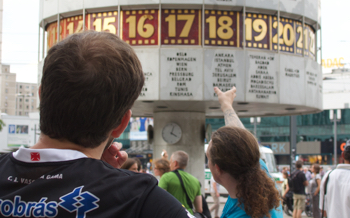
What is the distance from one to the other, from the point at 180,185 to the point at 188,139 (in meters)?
5.50

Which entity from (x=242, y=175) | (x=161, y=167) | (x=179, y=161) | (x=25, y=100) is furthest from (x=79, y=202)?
(x=25, y=100)

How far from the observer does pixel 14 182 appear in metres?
1.12

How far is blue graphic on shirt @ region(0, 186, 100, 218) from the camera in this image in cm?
107

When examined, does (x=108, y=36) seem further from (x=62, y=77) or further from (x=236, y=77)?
(x=236, y=77)

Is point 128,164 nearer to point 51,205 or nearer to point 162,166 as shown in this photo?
point 162,166

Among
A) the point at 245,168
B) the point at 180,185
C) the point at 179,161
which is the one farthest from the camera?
the point at 179,161

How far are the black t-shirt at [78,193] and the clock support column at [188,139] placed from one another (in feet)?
33.3

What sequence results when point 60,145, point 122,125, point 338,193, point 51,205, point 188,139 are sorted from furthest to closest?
1. point 188,139
2. point 338,193
3. point 122,125
4. point 60,145
5. point 51,205

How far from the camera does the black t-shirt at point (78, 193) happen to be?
1.07 m

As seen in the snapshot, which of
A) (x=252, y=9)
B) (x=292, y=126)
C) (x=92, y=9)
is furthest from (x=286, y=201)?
(x=292, y=126)

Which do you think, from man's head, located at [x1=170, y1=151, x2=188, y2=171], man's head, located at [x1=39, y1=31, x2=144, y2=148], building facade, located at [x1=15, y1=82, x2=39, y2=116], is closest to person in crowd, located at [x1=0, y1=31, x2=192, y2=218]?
man's head, located at [x1=39, y1=31, x2=144, y2=148]

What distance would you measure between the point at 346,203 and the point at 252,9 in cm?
623

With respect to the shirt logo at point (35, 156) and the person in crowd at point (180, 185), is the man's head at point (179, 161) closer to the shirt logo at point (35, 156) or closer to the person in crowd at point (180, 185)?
the person in crowd at point (180, 185)

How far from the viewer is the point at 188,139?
11.3 meters
